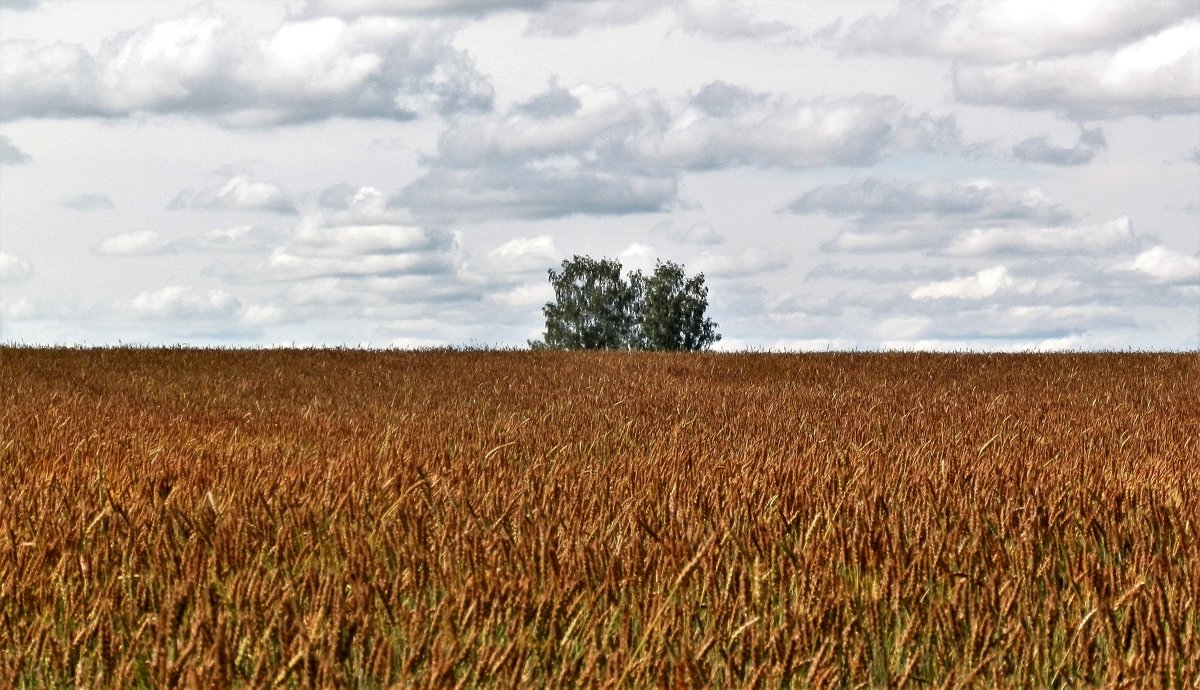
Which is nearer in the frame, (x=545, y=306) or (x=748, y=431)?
(x=748, y=431)

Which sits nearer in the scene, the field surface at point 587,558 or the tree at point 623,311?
the field surface at point 587,558

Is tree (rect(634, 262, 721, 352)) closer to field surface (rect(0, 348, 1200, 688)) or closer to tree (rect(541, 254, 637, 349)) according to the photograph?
tree (rect(541, 254, 637, 349))

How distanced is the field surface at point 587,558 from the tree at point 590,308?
1465 inches

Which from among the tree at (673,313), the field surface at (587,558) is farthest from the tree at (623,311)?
the field surface at (587,558)

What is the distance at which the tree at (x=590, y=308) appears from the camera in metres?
47.9

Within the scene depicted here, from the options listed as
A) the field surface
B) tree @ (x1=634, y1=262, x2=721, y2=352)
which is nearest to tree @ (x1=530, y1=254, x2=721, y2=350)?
tree @ (x1=634, y1=262, x2=721, y2=352)

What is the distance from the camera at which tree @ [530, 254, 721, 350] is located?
153ft

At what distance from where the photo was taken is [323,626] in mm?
3367

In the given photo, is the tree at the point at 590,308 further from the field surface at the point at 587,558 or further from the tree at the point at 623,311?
the field surface at the point at 587,558

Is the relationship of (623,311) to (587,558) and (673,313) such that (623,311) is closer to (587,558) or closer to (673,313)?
(673,313)

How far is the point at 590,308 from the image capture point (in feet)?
159

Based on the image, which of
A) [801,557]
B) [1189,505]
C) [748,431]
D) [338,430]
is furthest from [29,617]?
[748,431]

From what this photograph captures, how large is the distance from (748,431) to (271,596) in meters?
7.34

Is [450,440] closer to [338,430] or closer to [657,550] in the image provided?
[338,430]
